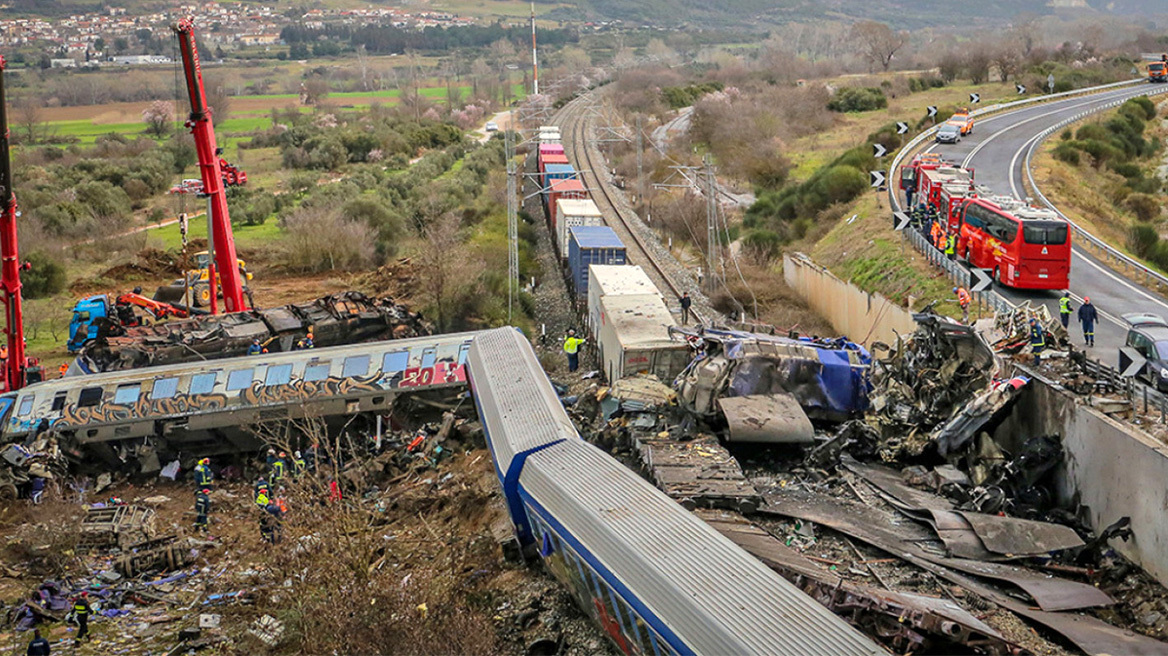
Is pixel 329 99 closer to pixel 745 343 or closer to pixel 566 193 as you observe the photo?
pixel 566 193

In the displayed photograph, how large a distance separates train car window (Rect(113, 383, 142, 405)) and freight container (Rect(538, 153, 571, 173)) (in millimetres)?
32587

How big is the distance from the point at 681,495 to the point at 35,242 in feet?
148

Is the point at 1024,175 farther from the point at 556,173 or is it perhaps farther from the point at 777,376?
the point at 777,376

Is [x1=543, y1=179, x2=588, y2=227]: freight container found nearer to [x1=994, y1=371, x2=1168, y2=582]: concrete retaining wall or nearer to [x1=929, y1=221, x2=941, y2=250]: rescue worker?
[x1=929, y1=221, x2=941, y2=250]: rescue worker

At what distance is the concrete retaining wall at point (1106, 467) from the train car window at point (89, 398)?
20.3m

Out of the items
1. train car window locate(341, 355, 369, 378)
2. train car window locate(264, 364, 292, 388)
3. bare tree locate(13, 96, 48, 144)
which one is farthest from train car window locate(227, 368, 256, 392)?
bare tree locate(13, 96, 48, 144)

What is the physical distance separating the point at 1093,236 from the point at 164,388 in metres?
30.4

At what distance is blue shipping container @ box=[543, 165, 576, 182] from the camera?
170 ft

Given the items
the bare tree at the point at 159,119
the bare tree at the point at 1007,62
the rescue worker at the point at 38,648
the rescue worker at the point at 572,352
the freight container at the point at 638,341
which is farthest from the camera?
the bare tree at the point at 159,119

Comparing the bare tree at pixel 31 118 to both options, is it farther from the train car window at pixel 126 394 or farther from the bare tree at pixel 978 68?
the bare tree at pixel 978 68

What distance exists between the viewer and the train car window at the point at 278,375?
25625mm

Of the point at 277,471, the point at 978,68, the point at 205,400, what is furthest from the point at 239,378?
the point at 978,68

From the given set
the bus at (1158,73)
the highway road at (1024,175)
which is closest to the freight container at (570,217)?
the highway road at (1024,175)

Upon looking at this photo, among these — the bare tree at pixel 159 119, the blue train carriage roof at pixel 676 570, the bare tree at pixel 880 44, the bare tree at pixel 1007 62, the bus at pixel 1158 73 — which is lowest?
the blue train carriage roof at pixel 676 570
